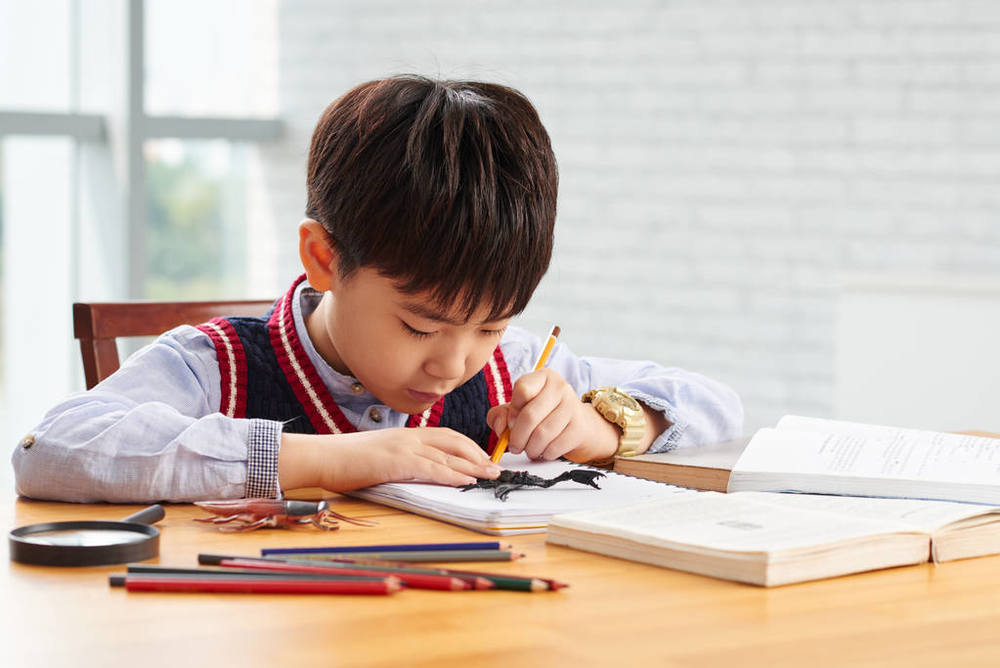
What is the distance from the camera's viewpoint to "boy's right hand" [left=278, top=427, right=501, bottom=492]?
3.86 feet

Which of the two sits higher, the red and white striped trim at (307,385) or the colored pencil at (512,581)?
the red and white striped trim at (307,385)

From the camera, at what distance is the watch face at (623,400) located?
1474mm

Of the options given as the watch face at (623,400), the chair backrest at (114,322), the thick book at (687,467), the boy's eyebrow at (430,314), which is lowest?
the thick book at (687,467)

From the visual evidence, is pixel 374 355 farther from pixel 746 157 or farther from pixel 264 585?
pixel 746 157

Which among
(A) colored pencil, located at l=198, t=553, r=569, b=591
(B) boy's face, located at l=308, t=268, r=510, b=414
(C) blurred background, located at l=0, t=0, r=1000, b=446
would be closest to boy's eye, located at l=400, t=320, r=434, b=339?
(B) boy's face, located at l=308, t=268, r=510, b=414

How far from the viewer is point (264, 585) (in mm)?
835

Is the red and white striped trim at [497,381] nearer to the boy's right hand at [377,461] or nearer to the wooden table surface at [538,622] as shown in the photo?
the boy's right hand at [377,461]

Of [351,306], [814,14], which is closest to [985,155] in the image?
[814,14]

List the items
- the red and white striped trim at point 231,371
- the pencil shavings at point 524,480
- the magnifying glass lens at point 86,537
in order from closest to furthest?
the magnifying glass lens at point 86,537
the pencil shavings at point 524,480
the red and white striped trim at point 231,371

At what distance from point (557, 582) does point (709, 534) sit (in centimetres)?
14

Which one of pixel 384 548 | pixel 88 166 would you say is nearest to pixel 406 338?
pixel 384 548

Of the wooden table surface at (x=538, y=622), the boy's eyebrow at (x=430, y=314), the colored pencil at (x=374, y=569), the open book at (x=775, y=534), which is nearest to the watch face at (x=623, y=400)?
the boy's eyebrow at (x=430, y=314)

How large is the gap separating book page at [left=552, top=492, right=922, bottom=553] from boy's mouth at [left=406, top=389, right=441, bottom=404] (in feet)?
1.16

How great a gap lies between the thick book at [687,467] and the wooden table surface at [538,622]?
35 centimetres
